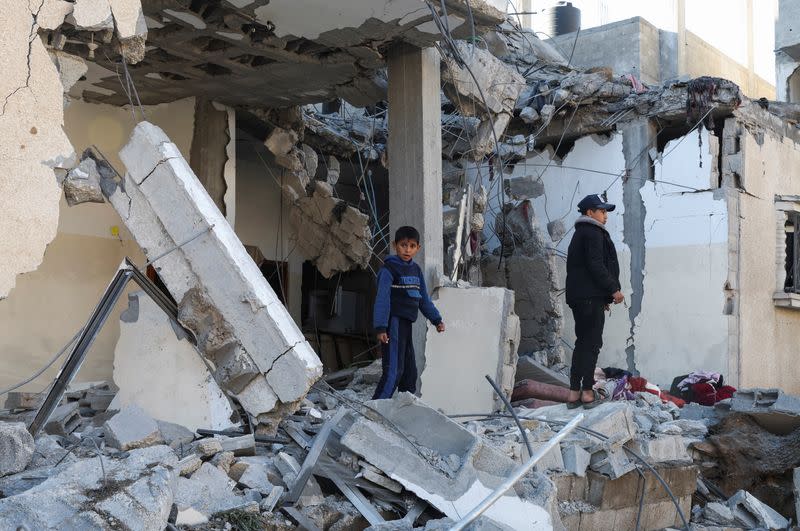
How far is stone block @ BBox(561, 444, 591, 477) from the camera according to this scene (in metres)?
5.81

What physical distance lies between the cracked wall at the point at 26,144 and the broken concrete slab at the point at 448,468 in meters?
1.93

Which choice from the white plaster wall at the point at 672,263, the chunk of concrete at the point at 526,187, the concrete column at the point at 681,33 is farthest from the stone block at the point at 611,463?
the concrete column at the point at 681,33

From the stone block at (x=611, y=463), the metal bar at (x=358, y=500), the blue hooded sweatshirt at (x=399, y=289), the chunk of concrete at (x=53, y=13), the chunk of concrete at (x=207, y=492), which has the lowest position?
the stone block at (x=611, y=463)

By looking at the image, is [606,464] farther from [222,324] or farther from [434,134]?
[434,134]

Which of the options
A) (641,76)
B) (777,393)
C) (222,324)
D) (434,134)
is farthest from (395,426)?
(641,76)

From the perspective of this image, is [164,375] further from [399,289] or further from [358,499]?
[399,289]

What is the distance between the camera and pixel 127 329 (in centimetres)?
549

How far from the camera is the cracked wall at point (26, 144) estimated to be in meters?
4.49

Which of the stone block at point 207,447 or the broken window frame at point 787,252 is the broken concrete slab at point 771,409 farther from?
the broken window frame at point 787,252

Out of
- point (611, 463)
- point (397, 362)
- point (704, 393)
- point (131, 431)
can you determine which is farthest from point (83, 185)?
point (704, 393)

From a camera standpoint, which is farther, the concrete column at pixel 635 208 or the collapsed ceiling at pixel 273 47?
the concrete column at pixel 635 208

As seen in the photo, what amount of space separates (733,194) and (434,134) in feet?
17.8

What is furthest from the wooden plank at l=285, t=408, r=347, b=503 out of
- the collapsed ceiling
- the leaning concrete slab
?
the collapsed ceiling

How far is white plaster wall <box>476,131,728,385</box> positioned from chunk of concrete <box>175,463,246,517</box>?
7862mm
